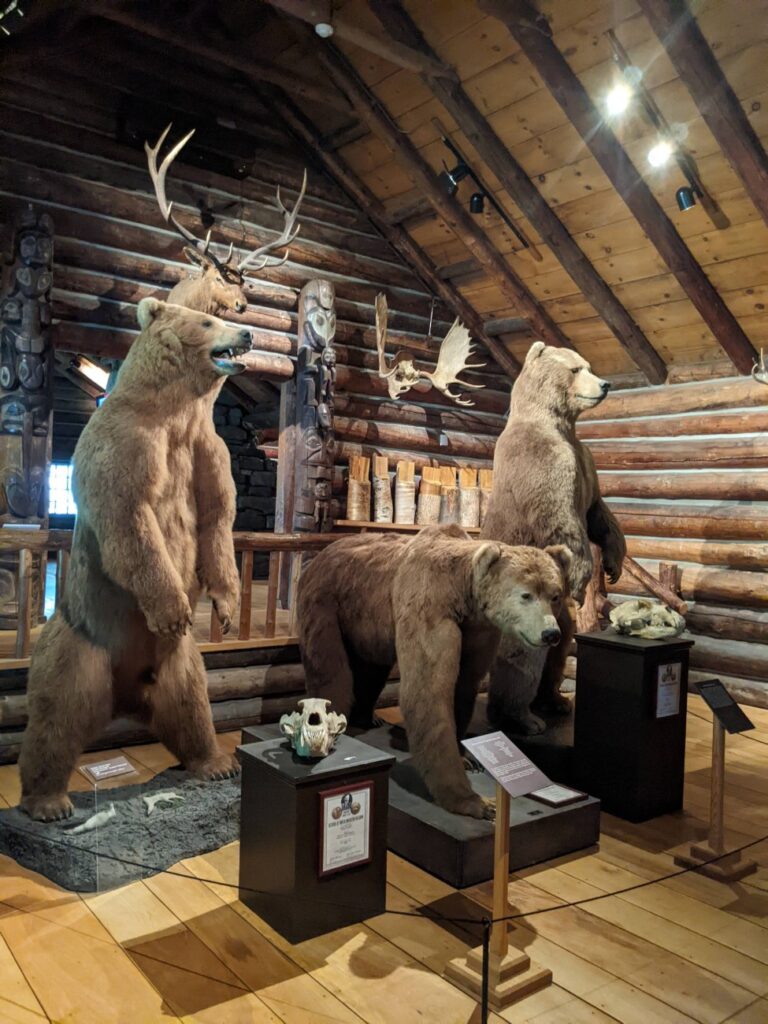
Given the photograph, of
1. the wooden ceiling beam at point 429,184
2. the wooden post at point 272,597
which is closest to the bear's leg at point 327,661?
the wooden post at point 272,597

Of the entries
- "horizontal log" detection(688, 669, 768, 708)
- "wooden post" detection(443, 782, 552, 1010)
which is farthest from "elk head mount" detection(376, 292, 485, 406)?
"wooden post" detection(443, 782, 552, 1010)

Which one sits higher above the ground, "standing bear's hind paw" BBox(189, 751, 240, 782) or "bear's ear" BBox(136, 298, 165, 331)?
"bear's ear" BBox(136, 298, 165, 331)

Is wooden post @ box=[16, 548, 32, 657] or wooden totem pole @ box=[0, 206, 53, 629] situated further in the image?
wooden totem pole @ box=[0, 206, 53, 629]

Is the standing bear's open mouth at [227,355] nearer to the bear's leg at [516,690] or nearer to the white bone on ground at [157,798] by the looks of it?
the white bone on ground at [157,798]

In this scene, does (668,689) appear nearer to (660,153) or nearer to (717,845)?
(717,845)

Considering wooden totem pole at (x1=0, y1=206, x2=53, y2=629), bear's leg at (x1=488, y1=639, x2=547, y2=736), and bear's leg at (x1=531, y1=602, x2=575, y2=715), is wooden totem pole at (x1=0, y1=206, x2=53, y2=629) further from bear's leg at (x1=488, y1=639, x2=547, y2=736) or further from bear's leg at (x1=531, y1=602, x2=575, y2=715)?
bear's leg at (x1=531, y1=602, x2=575, y2=715)

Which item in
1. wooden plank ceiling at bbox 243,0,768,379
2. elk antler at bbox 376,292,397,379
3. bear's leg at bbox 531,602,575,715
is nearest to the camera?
bear's leg at bbox 531,602,575,715

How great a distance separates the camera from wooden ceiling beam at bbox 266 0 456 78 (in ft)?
16.0

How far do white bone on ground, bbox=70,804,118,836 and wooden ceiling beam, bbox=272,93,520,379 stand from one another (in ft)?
18.4

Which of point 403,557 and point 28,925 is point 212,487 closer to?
point 403,557

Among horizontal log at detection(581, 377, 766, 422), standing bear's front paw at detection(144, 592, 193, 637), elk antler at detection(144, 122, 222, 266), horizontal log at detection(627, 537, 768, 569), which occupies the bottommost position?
standing bear's front paw at detection(144, 592, 193, 637)

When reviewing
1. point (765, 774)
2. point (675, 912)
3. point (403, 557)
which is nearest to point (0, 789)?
point (403, 557)

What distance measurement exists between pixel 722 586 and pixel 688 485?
88 centimetres

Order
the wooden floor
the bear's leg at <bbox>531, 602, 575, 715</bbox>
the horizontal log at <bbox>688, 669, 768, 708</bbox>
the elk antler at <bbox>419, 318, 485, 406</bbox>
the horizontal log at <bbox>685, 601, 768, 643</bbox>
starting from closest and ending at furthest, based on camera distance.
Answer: the wooden floor, the bear's leg at <bbox>531, 602, 575, 715</bbox>, the horizontal log at <bbox>688, 669, 768, 708</bbox>, the horizontal log at <bbox>685, 601, 768, 643</bbox>, the elk antler at <bbox>419, 318, 485, 406</bbox>
